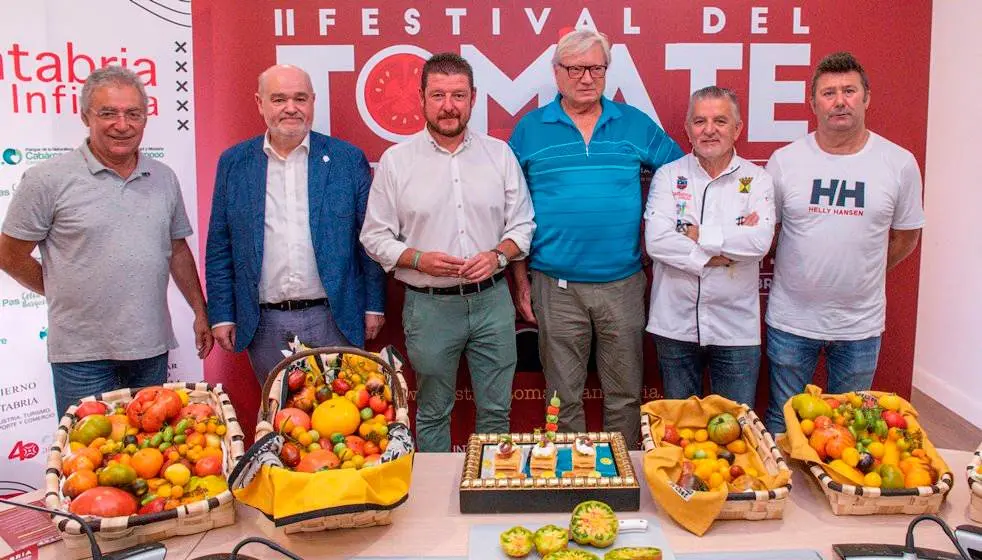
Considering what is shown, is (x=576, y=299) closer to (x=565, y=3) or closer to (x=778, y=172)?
(x=778, y=172)

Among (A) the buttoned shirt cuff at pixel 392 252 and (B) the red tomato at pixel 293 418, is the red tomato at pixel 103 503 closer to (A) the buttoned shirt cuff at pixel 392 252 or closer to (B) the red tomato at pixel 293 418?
(B) the red tomato at pixel 293 418

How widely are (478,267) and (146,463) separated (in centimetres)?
156

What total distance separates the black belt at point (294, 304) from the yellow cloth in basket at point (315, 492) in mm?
1562

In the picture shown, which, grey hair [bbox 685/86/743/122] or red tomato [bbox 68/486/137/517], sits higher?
grey hair [bbox 685/86/743/122]

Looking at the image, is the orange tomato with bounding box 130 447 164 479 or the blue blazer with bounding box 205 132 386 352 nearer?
the orange tomato with bounding box 130 447 164 479

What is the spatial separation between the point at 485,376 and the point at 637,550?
1747mm

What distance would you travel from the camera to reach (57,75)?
11.3ft

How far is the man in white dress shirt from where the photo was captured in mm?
3145

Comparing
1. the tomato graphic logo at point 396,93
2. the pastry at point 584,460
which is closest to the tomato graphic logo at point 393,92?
the tomato graphic logo at point 396,93

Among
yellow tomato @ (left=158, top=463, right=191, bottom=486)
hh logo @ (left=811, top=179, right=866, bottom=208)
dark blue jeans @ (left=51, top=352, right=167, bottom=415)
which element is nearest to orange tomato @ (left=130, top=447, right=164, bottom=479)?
yellow tomato @ (left=158, top=463, right=191, bottom=486)

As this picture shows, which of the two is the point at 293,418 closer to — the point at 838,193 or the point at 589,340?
the point at 589,340

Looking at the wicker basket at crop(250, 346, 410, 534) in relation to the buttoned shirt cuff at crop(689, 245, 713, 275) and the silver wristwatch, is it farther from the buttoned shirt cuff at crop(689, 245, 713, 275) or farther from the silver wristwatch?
the buttoned shirt cuff at crop(689, 245, 713, 275)

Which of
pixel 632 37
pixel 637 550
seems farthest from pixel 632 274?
pixel 637 550

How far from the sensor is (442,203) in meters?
3.21
